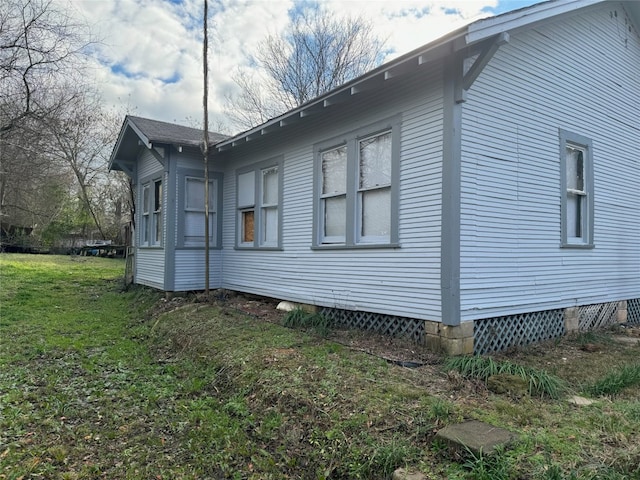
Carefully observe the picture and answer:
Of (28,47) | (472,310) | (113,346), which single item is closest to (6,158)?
(28,47)

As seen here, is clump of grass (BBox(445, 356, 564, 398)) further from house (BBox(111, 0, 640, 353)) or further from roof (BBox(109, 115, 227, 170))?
roof (BBox(109, 115, 227, 170))

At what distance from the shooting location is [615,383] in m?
4.08

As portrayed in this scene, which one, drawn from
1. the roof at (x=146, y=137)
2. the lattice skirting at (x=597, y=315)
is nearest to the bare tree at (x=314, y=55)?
the roof at (x=146, y=137)

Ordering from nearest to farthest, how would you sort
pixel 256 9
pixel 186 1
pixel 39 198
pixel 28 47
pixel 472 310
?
pixel 472 310 → pixel 186 1 → pixel 256 9 → pixel 28 47 → pixel 39 198

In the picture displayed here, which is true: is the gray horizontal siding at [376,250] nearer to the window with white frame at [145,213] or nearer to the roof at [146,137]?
the roof at [146,137]

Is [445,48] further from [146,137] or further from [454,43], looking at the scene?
[146,137]

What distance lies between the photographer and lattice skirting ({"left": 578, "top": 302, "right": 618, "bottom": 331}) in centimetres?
697

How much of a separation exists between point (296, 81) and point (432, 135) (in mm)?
20012

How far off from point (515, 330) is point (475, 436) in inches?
138

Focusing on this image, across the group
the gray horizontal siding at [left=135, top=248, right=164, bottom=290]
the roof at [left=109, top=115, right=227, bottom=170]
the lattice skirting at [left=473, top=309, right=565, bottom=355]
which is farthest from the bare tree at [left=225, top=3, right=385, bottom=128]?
the lattice skirting at [left=473, top=309, right=565, bottom=355]

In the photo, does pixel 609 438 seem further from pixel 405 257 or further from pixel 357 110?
pixel 357 110

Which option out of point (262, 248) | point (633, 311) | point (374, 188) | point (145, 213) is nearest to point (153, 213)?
point (145, 213)

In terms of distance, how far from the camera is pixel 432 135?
207 inches

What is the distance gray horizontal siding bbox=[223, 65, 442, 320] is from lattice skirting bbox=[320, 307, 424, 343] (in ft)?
0.46
